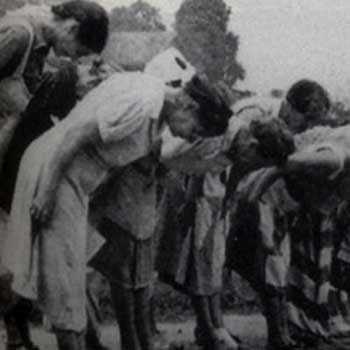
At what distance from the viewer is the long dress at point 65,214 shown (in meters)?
5.24

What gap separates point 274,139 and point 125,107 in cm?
81

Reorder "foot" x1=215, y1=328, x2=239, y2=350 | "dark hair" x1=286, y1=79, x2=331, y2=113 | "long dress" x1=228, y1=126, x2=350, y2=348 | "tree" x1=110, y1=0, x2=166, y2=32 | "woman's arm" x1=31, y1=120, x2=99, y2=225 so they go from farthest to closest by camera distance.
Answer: "long dress" x1=228, y1=126, x2=350, y2=348 < "dark hair" x1=286, y1=79, x2=331, y2=113 < "foot" x1=215, y1=328, x2=239, y2=350 < "tree" x1=110, y1=0, x2=166, y2=32 < "woman's arm" x1=31, y1=120, x2=99, y2=225

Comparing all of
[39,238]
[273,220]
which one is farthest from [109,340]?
[273,220]

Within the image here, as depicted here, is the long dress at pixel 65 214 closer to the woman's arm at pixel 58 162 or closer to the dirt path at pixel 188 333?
the woman's arm at pixel 58 162

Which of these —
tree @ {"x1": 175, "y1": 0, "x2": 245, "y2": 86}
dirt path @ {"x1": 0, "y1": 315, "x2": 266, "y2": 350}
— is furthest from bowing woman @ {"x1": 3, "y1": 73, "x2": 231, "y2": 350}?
tree @ {"x1": 175, "y1": 0, "x2": 245, "y2": 86}

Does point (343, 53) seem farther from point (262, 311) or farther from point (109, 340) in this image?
point (109, 340)

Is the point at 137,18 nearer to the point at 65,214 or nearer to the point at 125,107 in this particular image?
the point at 125,107

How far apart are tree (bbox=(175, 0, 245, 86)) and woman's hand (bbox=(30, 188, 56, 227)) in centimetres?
89

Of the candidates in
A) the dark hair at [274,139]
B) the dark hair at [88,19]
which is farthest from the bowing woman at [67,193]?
the dark hair at [274,139]

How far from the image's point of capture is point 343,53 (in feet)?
19.7

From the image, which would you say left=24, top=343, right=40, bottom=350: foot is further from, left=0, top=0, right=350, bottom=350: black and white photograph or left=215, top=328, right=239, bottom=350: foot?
left=215, top=328, right=239, bottom=350: foot

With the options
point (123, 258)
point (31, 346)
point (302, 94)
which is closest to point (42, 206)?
point (123, 258)

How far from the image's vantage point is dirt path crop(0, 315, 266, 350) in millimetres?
5336

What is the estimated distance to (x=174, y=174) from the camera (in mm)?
5566
